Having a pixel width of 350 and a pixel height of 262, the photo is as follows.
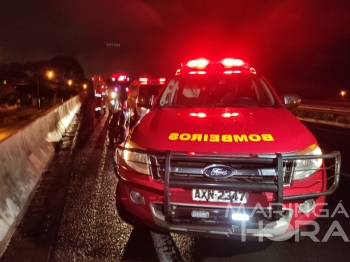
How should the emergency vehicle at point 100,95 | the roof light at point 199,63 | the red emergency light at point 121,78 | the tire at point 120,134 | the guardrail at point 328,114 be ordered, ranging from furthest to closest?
the red emergency light at point 121,78
the emergency vehicle at point 100,95
the guardrail at point 328,114
the tire at point 120,134
the roof light at point 199,63

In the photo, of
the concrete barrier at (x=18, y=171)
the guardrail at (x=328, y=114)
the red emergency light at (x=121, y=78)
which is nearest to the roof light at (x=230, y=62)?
the concrete barrier at (x=18, y=171)

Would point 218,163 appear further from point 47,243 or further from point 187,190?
point 47,243

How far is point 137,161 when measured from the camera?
424cm

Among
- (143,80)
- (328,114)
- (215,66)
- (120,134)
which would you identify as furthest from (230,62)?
(328,114)

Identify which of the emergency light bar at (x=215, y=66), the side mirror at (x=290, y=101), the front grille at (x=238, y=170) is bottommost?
the front grille at (x=238, y=170)

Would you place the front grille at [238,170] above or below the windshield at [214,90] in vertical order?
below

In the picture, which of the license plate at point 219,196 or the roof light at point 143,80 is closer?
the license plate at point 219,196

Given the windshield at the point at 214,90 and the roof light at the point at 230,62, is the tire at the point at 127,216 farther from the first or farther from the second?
the roof light at the point at 230,62

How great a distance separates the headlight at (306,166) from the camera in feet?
13.1

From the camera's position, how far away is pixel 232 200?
12.7 ft

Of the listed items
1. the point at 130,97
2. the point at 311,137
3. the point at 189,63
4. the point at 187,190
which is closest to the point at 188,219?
the point at 187,190

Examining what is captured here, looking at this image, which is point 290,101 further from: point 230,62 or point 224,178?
point 224,178

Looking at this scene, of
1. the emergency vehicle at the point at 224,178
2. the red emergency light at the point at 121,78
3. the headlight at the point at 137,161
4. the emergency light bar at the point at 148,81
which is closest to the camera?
the emergency vehicle at the point at 224,178

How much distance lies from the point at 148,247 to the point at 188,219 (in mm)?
788
